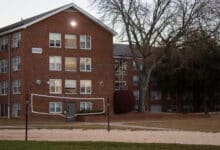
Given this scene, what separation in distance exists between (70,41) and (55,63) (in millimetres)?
3261

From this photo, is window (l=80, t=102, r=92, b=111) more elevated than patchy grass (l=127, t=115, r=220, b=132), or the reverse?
window (l=80, t=102, r=92, b=111)

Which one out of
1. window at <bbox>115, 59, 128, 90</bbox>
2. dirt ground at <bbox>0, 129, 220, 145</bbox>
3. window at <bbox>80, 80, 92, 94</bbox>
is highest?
window at <bbox>115, 59, 128, 90</bbox>

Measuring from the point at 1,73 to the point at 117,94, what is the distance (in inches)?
562

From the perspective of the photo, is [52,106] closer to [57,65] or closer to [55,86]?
[55,86]

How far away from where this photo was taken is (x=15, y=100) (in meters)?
61.4

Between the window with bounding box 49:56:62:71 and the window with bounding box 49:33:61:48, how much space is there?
4.50ft

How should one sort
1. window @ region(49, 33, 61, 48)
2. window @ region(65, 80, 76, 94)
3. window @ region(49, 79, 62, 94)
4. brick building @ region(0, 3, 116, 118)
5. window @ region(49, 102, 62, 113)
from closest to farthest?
brick building @ region(0, 3, 116, 118), window @ region(49, 102, 62, 113), window @ region(49, 79, 62, 94), window @ region(49, 33, 61, 48), window @ region(65, 80, 76, 94)

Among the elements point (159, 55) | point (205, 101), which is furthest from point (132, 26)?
point (205, 101)

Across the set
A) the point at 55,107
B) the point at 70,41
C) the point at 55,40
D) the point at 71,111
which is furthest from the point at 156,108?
the point at 55,40

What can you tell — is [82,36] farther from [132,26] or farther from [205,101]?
[205,101]

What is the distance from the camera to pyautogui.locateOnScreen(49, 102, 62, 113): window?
61094 mm

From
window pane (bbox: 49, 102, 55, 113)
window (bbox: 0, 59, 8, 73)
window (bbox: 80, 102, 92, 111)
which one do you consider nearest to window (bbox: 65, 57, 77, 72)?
window (bbox: 80, 102, 92, 111)

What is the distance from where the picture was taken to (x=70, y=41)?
63.0 meters

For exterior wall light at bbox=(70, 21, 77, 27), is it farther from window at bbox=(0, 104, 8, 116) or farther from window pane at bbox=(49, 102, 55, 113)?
window at bbox=(0, 104, 8, 116)
